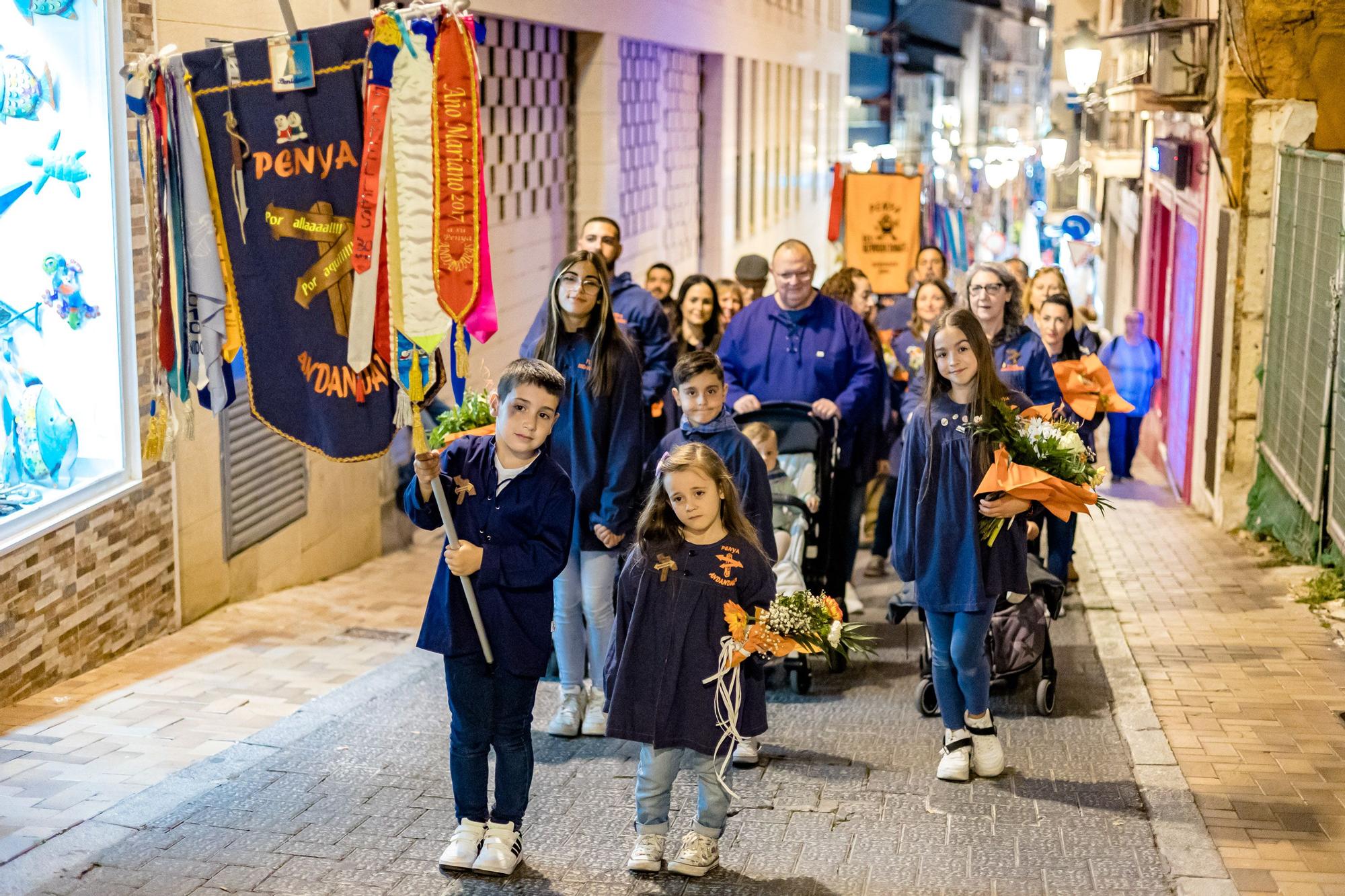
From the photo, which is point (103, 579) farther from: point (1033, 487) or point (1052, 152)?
point (1052, 152)

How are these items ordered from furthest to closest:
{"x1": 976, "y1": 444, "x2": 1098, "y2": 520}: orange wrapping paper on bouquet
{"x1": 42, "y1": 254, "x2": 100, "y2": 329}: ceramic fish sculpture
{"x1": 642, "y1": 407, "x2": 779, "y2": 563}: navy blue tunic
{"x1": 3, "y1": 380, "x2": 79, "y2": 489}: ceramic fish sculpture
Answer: {"x1": 42, "y1": 254, "x2": 100, "y2": 329}: ceramic fish sculpture → {"x1": 3, "y1": 380, "x2": 79, "y2": 489}: ceramic fish sculpture → {"x1": 642, "y1": 407, "x2": 779, "y2": 563}: navy blue tunic → {"x1": 976, "y1": 444, "x2": 1098, "y2": 520}: orange wrapping paper on bouquet

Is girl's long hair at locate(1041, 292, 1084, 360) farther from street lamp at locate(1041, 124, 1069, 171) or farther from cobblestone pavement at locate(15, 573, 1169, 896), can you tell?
street lamp at locate(1041, 124, 1069, 171)

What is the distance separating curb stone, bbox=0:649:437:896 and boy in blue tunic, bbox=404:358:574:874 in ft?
4.14

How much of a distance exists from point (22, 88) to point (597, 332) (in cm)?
→ 311

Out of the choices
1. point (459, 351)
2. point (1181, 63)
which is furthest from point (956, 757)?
point (1181, 63)

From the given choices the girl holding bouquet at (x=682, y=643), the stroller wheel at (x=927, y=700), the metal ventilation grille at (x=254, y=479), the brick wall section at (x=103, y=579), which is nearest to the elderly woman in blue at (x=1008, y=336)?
the stroller wheel at (x=927, y=700)

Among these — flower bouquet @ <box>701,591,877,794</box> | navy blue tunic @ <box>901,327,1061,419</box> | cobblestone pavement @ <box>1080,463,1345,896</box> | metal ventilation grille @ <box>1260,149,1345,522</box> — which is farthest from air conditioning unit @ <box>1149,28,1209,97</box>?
flower bouquet @ <box>701,591,877,794</box>

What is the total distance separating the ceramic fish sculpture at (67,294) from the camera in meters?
7.79

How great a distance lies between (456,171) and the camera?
17.7ft

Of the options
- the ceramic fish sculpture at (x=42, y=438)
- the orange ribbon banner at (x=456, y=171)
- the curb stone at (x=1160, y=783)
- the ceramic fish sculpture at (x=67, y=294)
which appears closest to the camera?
the curb stone at (x=1160, y=783)

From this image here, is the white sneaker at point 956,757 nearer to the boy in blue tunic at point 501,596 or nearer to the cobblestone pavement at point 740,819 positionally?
the cobblestone pavement at point 740,819

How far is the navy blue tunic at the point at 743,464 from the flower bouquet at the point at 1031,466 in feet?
2.89

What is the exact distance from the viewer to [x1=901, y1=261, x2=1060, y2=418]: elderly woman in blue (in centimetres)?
784

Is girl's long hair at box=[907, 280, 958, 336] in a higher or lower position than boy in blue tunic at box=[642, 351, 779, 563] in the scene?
higher
